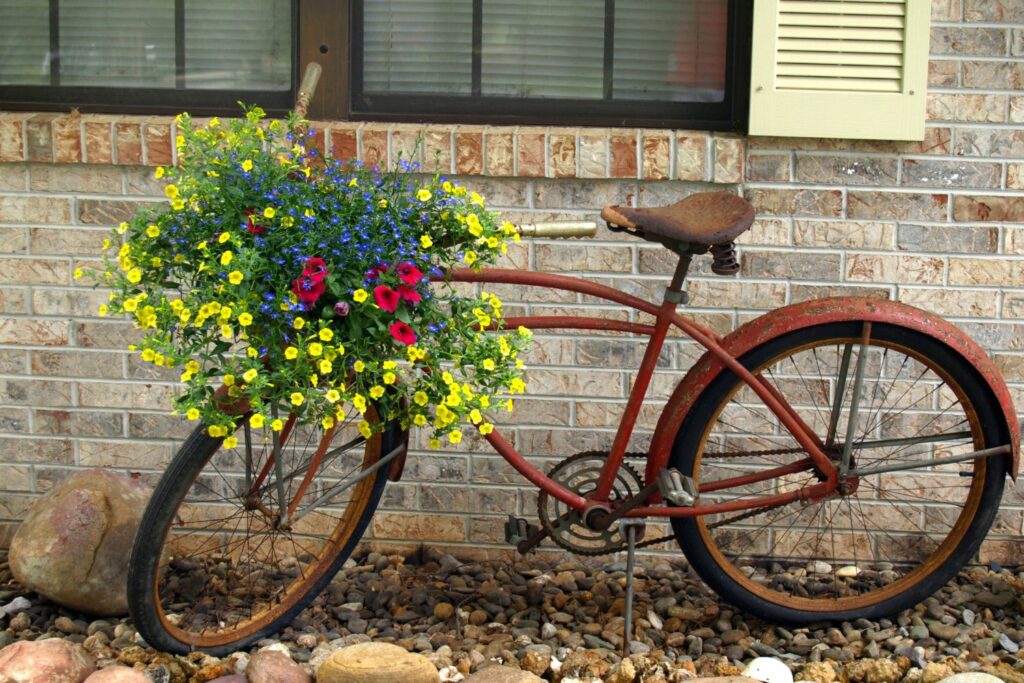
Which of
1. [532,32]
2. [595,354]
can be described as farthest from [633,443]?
[532,32]

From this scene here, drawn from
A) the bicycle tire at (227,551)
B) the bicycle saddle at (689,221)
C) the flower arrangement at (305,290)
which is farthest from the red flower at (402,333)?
the bicycle saddle at (689,221)

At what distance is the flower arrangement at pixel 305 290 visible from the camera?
2.85 meters

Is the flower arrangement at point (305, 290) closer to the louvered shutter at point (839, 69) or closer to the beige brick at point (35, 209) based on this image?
the beige brick at point (35, 209)

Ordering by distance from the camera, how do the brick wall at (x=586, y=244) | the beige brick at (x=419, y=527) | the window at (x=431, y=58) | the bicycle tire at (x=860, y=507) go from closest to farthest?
the bicycle tire at (x=860, y=507)
the brick wall at (x=586, y=244)
the window at (x=431, y=58)
the beige brick at (x=419, y=527)

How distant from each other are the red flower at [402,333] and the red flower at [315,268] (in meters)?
0.19

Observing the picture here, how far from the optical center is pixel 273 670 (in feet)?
10.1

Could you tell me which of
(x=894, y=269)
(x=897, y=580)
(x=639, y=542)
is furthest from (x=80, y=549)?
(x=894, y=269)

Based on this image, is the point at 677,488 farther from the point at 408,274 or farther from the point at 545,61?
the point at 545,61

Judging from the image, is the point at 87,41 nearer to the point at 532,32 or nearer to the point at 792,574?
the point at 532,32

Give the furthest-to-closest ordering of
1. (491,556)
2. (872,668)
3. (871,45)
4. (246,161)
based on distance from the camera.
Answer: (491,556) → (871,45) → (872,668) → (246,161)

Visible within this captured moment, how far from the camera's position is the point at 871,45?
3693mm

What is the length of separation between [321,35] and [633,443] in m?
1.48

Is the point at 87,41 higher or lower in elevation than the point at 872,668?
higher

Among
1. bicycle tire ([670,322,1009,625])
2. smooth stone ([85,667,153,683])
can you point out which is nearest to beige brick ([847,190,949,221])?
bicycle tire ([670,322,1009,625])
